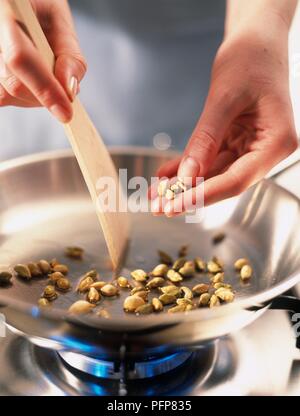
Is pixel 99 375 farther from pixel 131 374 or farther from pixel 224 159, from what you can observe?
pixel 224 159

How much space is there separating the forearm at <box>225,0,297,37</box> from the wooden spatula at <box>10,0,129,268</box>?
0.87 feet

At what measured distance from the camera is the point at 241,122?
30.1 inches

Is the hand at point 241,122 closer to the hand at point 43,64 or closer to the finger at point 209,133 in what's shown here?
the finger at point 209,133

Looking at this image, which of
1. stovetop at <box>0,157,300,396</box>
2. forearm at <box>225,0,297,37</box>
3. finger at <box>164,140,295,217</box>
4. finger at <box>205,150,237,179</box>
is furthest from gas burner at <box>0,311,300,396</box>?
forearm at <box>225,0,297,37</box>

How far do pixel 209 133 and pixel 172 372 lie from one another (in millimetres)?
275

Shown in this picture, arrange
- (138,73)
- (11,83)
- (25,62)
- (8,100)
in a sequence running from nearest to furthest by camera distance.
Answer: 1. (25,62)
2. (11,83)
3. (8,100)
4. (138,73)

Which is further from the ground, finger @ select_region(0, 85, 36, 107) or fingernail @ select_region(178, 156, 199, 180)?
finger @ select_region(0, 85, 36, 107)

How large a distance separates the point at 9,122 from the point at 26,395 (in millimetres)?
635

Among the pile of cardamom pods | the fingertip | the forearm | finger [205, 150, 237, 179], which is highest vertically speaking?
the forearm

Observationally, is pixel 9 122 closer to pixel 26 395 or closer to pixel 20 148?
pixel 20 148

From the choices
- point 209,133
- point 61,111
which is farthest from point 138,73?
point 61,111

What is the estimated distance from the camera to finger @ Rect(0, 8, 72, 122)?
0.50m

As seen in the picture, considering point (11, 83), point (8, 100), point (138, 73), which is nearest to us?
point (11, 83)

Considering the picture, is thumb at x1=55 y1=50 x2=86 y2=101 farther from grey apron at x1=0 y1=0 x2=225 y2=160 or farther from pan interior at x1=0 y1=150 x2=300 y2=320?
grey apron at x1=0 y1=0 x2=225 y2=160
